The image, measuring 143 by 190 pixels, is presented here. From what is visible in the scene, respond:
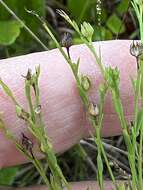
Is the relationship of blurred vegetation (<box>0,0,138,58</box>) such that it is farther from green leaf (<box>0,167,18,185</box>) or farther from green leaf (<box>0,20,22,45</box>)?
green leaf (<box>0,167,18,185</box>)

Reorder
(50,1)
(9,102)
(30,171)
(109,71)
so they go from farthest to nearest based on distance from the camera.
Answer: (50,1)
(30,171)
(9,102)
(109,71)

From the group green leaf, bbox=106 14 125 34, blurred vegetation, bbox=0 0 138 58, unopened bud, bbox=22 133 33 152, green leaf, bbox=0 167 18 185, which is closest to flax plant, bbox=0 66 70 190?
unopened bud, bbox=22 133 33 152

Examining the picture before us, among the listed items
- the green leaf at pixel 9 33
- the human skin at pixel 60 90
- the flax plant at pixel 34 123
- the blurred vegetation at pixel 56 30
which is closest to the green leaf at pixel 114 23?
the blurred vegetation at pixel 56 30

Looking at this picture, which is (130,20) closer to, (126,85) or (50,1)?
(50,1)

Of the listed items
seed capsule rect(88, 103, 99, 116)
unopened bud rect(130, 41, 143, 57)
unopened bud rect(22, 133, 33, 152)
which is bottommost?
unopened bud rect(22, 133, 33, 152)

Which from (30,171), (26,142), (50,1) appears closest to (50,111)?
(26,142)

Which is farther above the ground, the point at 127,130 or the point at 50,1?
the point at 50,1
